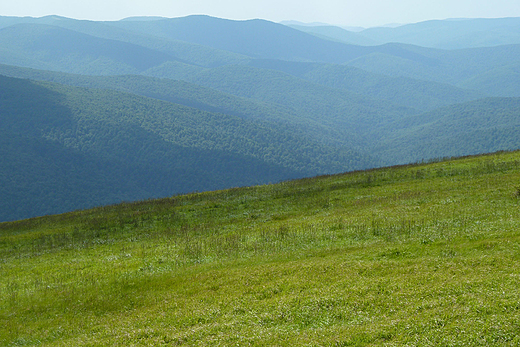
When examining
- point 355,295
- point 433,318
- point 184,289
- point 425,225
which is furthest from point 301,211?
point 433,318

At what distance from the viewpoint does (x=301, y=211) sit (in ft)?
136

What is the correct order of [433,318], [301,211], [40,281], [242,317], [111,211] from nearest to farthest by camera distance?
[433,318], [242,317], [40,281], [301,211], [111,211]

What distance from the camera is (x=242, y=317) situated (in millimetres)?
16500

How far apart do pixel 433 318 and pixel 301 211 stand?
27.9 meters

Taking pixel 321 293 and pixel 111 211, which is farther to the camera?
pixel 111 211

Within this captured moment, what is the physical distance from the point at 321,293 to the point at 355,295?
1.44m

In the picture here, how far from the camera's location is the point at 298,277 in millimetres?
19891

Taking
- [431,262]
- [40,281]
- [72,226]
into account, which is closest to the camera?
[431,262]

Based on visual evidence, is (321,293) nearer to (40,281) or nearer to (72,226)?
(40,281)

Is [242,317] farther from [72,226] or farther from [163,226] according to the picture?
[72,226]

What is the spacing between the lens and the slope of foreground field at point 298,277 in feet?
46.8

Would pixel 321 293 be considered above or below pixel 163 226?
above

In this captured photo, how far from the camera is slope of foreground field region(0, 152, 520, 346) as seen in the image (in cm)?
1427

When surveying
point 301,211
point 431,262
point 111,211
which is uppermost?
point 431,262
